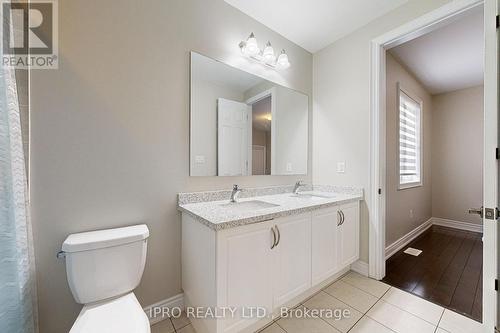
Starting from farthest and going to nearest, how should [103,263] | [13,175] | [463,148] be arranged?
[463,148], [103,263], [13,175]

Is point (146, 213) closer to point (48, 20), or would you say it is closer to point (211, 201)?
point (211, 201)

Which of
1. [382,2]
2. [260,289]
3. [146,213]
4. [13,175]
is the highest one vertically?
[382,2]

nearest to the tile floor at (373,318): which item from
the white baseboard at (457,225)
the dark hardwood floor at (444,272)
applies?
the dark hardwood floor at (444,272)

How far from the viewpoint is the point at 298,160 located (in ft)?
7.92

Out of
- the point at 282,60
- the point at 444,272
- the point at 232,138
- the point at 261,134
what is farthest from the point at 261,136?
the point at 444,272

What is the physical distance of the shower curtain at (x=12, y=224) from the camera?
2.63 feet

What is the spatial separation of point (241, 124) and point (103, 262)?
142 centimetres

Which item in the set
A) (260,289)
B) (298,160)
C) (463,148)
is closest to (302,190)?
(298,160)

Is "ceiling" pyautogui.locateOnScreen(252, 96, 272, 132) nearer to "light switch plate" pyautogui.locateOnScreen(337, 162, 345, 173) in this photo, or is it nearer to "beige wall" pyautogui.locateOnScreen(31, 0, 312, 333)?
"beige wall" pyautogui.locateOnScreen(31, 0, 312, 333)

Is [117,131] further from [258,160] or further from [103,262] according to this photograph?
[258,160]

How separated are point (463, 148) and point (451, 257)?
232 centimetres

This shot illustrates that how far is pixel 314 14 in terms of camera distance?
1929 millimetres

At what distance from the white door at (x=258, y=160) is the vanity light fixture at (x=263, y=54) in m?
0.87

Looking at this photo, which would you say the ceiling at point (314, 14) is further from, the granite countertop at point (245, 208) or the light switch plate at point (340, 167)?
the granite countertop at point (245, 208)
